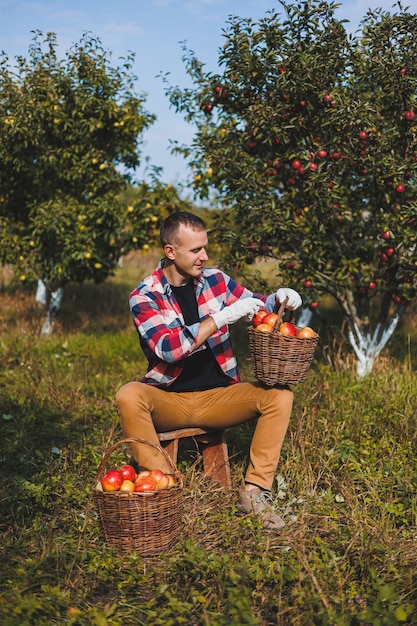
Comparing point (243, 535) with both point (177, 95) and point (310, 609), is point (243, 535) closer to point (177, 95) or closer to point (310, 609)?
point (310, 609)

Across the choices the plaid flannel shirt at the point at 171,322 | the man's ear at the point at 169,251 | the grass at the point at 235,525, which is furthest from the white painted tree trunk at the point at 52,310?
the man's ear at the point at 169,251

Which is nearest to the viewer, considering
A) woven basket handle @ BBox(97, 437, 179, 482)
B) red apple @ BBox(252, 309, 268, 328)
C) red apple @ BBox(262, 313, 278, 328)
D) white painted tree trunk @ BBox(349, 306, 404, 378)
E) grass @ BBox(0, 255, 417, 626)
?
grass @ BBox(0, 255, 417, 626)

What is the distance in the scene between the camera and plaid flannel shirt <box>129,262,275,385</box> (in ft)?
11.9

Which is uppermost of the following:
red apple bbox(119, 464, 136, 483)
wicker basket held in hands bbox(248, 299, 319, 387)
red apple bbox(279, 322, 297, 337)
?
red apple bbox(279, 322, 297, 337)

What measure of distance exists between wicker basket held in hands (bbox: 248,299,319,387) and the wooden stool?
57 cm

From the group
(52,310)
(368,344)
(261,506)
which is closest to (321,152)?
(368,344)

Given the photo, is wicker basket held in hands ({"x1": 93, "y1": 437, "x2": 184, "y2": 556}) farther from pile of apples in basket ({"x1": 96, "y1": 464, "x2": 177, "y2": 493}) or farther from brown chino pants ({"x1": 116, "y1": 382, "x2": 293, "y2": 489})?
brown chino pants ({"x1": 116, "y1": 382, "x2": 293, "y2": 489})

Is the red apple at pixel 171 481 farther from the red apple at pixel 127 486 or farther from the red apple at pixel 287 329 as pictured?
the red apple at pixel 287 329

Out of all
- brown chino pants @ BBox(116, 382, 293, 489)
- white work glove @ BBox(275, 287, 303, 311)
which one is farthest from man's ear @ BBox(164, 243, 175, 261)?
brown chino pants @ BBox(116, 382, 293, 489)

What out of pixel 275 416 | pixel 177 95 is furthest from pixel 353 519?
pixel 177 95

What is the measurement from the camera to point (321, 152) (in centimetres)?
526

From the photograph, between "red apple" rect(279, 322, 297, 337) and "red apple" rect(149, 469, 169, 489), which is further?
"red apple" rect(279, 322, 297, 337)

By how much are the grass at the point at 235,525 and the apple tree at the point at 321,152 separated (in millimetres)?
888

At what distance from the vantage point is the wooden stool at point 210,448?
12.8 feet
